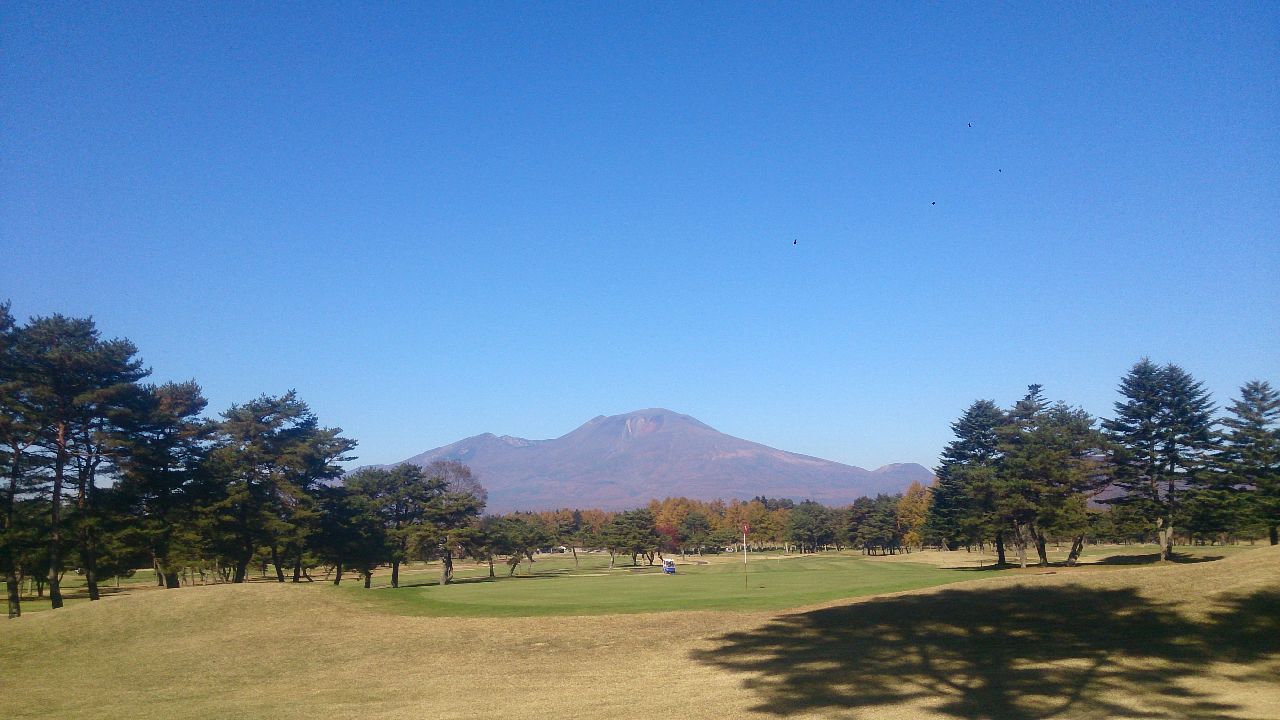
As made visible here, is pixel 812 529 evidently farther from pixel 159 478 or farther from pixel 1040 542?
pixel 159 478

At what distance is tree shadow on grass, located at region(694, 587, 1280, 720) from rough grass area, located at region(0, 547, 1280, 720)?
0.07 m

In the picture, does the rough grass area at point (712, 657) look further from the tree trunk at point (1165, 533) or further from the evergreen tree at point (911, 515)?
the evergreen tree at point (911, 515)

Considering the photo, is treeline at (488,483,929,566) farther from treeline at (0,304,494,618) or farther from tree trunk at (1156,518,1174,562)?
tree trunk at (1156,518,1174,562)

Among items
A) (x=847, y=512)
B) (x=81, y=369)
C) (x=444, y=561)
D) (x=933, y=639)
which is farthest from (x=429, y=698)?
(x=847, y=512)

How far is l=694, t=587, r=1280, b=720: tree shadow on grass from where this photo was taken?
12.4m

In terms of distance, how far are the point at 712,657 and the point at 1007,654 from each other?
6.58 metres

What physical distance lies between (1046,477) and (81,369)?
214 ft

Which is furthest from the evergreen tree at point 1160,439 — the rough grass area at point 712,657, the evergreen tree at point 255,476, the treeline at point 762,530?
the evergreen tree at point 255,476

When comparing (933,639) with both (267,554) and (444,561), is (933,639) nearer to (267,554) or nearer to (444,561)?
(267,554)

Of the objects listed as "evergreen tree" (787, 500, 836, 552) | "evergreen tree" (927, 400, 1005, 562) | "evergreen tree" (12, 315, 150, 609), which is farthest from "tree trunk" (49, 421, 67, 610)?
"evergreen tree" (787, 500, 836, 552)

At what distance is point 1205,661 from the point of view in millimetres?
14352

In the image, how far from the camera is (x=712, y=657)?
17.2 meters

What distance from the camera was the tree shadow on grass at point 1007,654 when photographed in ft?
40.8

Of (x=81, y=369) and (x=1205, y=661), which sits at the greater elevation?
(x=81, y=369)
